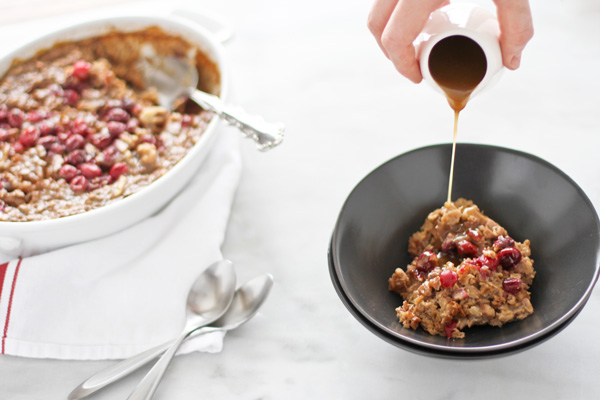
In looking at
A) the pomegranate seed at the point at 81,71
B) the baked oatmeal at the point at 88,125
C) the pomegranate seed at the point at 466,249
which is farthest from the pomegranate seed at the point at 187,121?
the pomegranate seed at the point at 466,249

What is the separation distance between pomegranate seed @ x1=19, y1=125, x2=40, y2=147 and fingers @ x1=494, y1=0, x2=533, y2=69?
4.94ft

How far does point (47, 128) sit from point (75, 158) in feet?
0.63

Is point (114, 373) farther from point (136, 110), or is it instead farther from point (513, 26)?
point (513, 26)

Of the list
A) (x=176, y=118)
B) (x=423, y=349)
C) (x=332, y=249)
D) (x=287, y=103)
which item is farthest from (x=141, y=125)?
(x=423, y=349)

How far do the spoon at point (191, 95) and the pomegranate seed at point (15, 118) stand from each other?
17.8 inches

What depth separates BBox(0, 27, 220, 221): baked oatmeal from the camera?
1.92m

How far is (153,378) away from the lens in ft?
4.98

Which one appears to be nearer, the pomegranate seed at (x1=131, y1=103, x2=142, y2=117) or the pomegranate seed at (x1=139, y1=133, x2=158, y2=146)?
the pomegranate seed at (x1=139, y1=133, x2=158, y2=146)

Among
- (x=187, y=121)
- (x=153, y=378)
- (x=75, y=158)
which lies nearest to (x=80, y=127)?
(x=75, y=158)

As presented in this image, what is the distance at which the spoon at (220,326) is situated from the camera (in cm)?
155

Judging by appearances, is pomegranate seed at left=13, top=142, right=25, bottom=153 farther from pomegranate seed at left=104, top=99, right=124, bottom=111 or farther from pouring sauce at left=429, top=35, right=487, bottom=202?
pouring sauce at left=429, top=35, right=487, bottom=202

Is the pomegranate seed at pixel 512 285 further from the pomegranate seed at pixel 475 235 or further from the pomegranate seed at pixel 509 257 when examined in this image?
the pomegranate seed at pixel 475 235

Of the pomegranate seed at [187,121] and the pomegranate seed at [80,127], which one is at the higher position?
the pomegranate seed at [187,121]

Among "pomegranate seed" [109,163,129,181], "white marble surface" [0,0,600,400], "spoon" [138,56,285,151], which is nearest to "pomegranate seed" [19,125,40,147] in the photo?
"pomegranate seed" [109,163,129,181]
